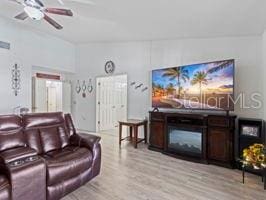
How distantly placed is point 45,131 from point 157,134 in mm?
2496

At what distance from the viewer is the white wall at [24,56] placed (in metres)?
4.95

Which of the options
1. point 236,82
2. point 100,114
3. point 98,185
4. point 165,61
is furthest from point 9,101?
point 236,82

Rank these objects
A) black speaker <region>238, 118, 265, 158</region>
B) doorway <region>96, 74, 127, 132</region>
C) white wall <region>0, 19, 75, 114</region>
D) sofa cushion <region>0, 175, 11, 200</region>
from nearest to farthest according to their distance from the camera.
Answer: sofa cushion <region>0, 175, 11, 200</region> < black speaker <region>238, 118, 265, 158</region> < white wall <region>0, 19, 75, 114</region> < doorway <region>96, 74, 127, 132</region>

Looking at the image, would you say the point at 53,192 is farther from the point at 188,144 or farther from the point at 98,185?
the point at 188,144

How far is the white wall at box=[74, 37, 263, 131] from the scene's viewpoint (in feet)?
13.1

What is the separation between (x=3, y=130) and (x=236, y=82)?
158 inches

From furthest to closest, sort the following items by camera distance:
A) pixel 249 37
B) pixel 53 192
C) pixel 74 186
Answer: pixel 249 37 → pixel 74 186 → pixel 53 192

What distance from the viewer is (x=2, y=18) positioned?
4.84 meters

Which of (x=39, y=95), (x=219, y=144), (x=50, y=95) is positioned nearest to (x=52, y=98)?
(x=50, y=95)

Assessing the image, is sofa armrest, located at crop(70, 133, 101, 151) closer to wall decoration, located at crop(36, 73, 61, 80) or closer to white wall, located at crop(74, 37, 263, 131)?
white wall, located at crop(74, 37, 263, 131)

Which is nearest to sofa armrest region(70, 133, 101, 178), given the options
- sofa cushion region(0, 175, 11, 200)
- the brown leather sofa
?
the brown leather sofa

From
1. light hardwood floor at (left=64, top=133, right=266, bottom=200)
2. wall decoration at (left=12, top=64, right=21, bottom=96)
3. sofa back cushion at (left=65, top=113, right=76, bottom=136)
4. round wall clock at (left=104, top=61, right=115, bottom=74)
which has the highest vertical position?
round wall clock at (left=104, top=61, right=115, bottom=74)

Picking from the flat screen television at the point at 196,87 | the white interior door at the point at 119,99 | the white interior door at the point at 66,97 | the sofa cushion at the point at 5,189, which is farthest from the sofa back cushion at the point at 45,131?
the white interior door at the point at 119,99

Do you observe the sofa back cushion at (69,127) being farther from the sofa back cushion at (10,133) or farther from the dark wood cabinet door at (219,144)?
the dark wood cabinet door at (219,144)
